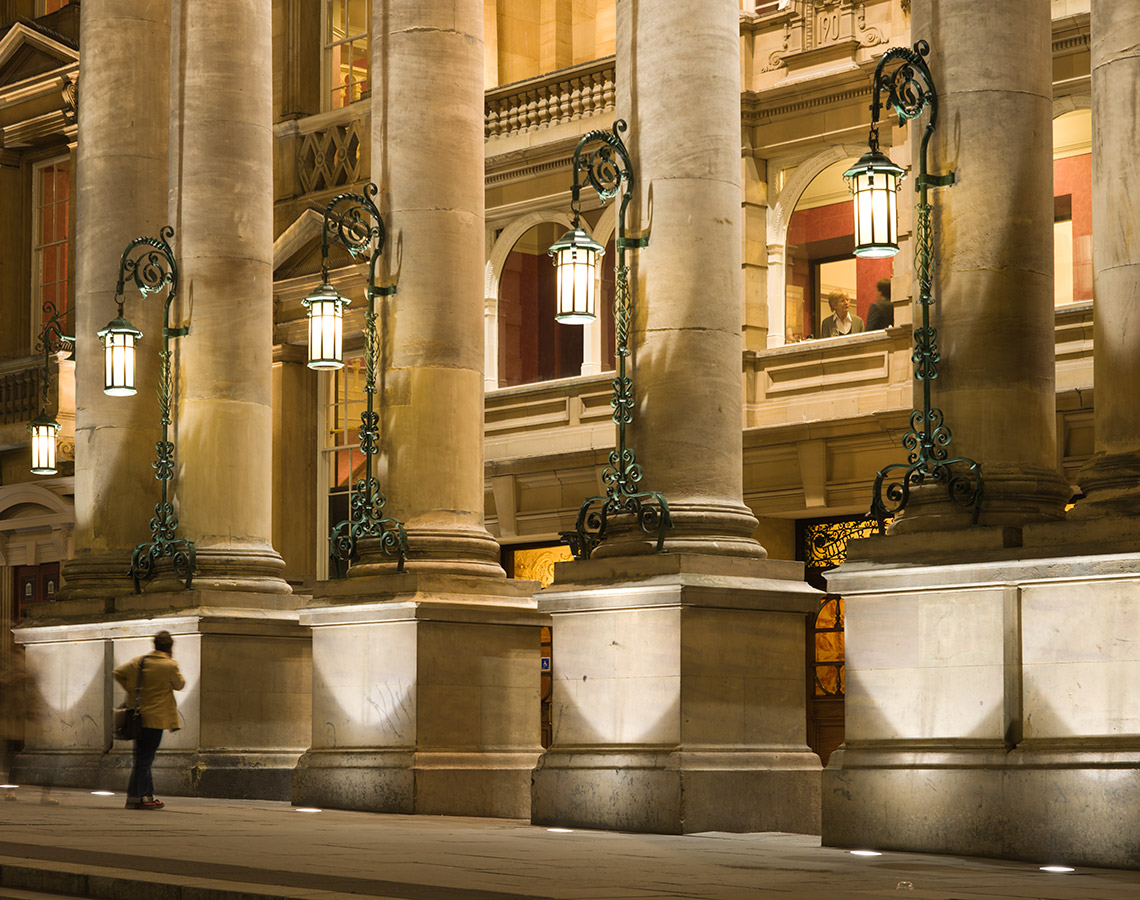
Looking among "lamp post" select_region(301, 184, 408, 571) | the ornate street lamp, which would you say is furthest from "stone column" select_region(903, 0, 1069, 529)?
"lamp post" select_region(301, 184, 408, 571)

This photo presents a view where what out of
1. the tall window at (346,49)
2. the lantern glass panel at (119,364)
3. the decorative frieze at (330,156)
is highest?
the tall window at (346,49)

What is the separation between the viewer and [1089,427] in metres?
21.2

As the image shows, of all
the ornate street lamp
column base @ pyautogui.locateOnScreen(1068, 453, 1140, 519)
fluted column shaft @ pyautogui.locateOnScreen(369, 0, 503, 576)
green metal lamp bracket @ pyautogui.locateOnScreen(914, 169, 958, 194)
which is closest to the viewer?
column base @ pyautogui.locateOnScreen(1068, 453, 1140, 519)

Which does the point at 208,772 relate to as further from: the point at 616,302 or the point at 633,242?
the point at 633,242

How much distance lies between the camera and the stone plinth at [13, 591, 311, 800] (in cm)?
2255

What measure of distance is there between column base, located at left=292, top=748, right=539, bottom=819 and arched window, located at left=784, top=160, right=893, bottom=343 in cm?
755

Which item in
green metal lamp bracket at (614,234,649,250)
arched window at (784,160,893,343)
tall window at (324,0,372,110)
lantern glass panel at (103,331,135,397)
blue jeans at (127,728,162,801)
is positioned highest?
tall window at (324,0,372,110)

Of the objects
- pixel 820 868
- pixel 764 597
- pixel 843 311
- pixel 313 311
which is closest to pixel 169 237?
pixel 313 311

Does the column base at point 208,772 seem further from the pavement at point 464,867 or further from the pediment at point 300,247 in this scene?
the pediment at point 300,247

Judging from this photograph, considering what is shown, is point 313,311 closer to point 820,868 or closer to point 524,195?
point 524,195

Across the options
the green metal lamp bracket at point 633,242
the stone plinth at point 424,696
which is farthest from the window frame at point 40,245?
the green metal lamp bracket at point 633,242

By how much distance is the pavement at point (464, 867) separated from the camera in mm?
11133

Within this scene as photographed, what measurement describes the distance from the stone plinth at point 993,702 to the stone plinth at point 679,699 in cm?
162

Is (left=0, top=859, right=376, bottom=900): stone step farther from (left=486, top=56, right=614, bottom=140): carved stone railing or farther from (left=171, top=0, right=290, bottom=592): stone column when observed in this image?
(left=486, top=56, right=614, bottom=140): carved stone railing
